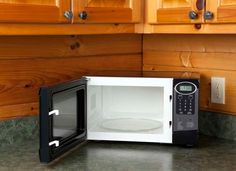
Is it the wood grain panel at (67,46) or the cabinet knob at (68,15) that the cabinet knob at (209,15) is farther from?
the wood grain panel at (67,46)

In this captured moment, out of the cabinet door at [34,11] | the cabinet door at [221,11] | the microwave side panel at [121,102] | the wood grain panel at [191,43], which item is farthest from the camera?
the wood grain panel at [191,43]

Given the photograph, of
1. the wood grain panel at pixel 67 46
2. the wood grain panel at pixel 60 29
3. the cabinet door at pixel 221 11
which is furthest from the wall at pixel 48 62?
the cabinet door at pixel 221 11

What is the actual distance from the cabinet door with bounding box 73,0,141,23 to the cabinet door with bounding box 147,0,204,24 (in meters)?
0.06

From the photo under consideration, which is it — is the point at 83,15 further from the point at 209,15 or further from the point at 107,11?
A: the point at 209,15

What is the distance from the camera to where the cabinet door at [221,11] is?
142 centimetres

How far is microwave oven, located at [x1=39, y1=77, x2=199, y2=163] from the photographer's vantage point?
1.63 metres

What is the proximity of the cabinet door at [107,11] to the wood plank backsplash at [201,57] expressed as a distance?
36cm

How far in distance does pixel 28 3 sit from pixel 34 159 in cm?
55

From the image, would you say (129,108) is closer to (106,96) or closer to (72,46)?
(106,96)

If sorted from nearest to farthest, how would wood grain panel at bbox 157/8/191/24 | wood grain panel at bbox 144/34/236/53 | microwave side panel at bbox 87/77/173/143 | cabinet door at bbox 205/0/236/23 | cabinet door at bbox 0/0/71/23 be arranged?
1. cabinet door at bbox 0/0/71/23
2. cabinet door at bbox 205/0/236/23
3. wood grain panel at bbox 157/8/191/24
4. microwave side panel at bbox 87/77/173/143
5. wood grain panel at bbox 144/34/236/53

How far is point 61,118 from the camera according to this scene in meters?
1.64

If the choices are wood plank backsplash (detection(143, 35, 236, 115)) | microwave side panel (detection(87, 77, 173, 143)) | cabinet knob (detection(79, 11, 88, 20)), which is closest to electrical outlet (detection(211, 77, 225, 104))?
wood plank backsplash (detection(143, 35, 236, 115))

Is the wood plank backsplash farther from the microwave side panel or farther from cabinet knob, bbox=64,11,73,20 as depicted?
cabinet knob, bbox=64,11,73,20

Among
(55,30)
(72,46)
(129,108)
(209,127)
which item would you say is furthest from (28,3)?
(209,127)
